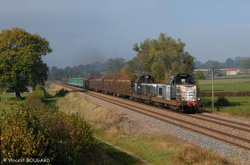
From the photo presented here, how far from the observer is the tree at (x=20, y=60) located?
46.8 m

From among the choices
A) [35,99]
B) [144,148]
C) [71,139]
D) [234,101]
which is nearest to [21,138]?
[71,139]

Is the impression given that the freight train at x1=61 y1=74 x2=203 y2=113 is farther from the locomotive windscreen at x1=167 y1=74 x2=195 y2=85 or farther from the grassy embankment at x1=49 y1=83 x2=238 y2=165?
the grassy embankment at x1=49 y1=83 x2=238 y2=165

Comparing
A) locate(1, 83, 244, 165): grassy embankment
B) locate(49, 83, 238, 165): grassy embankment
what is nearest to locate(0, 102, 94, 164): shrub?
locate(1, 83, 244, 165): grassy embankment

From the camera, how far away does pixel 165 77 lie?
43.8m

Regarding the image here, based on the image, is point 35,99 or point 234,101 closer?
point 35,99

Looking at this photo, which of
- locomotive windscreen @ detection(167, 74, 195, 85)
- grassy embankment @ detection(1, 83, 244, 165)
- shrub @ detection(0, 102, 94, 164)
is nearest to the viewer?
shrub @ detection(0, 102, 94, 164)

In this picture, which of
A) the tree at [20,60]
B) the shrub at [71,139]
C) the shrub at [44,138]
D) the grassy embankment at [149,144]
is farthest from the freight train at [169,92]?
the tree at [20,60]

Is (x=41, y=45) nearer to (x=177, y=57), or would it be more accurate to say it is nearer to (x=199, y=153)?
(x=177, y=57)

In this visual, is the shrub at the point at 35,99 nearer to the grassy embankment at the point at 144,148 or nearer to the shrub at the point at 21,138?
the grassy embankment at the point at 144,148

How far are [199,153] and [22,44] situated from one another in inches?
1813

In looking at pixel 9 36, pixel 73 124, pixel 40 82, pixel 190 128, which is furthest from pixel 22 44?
pixel 73 124

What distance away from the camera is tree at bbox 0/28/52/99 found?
4678 cm

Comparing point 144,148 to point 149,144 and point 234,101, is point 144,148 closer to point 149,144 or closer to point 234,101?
point 149,144

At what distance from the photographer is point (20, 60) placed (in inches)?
1857
